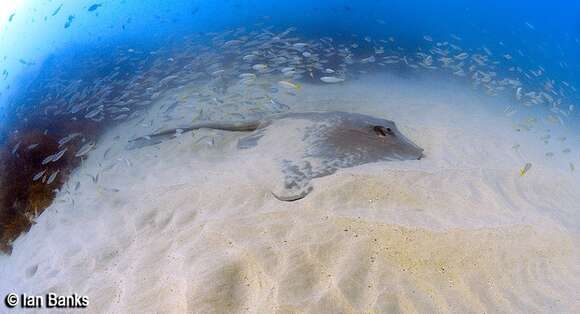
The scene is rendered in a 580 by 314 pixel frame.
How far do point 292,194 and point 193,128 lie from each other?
4.19m

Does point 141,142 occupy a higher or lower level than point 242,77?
lower

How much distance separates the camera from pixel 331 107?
35.0 feet

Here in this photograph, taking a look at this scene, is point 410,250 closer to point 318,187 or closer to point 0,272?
point 318,187

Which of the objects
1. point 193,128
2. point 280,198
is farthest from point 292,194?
point 193,128

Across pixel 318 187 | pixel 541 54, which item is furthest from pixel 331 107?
pixel 541 54

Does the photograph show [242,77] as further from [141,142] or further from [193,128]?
[141,142]

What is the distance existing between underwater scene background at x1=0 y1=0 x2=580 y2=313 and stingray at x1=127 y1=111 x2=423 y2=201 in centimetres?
6

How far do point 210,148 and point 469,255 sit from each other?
531cm

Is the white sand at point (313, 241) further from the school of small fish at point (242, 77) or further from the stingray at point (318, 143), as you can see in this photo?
the school of small fish at point (242, 77)

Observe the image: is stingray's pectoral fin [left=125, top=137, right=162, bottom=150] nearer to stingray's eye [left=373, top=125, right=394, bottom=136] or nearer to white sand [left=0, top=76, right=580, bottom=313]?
white sand [left=0, top=76, right=580, bottom=313]

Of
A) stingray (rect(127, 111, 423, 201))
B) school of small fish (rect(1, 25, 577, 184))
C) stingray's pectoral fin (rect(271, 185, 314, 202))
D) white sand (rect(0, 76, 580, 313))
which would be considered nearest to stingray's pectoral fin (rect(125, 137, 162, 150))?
stingray (rect(127, 111, 423, 201))

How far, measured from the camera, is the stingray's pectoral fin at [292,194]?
4504 mm

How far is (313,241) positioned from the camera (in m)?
3.62

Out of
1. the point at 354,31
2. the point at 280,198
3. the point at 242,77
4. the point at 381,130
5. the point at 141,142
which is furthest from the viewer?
the point at 354,31
